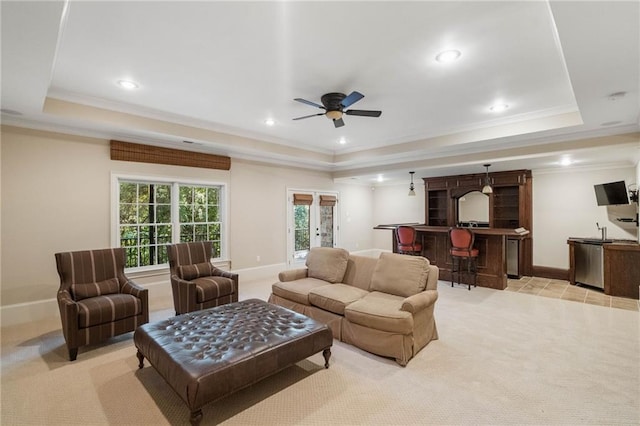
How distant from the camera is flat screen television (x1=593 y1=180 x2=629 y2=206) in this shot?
527 cm

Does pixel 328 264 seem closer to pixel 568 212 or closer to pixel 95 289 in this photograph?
pixel 95 289

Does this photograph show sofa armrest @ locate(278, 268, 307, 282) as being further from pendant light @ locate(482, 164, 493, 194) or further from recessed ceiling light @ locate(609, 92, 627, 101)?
pendant light @ locate(482, 164, 493, 194)

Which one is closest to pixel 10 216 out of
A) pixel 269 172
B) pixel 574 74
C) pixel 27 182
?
pixel 27 182

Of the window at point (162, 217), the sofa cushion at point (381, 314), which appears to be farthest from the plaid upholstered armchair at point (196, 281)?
the sofa cushion at point (381, 314)

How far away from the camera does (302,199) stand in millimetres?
7258

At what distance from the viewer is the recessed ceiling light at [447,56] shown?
2602 mm

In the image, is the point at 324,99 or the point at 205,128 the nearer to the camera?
the point at 324,99

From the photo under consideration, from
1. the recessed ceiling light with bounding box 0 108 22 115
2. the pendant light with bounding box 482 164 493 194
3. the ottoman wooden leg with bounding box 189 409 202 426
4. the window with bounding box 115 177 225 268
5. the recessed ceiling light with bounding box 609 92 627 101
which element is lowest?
the ottoman wooden leg with bounding box 189 409 202 426

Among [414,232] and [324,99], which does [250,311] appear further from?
[414,232]

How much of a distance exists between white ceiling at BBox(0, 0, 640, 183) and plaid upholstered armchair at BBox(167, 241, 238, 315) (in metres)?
1.78

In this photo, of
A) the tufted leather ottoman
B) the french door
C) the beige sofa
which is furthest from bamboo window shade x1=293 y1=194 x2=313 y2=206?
the tufted leather ottoman

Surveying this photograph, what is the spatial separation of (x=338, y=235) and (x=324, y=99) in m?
5.46

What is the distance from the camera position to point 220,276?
428 cm

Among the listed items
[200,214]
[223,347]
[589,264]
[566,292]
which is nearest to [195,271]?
[200,214]
